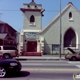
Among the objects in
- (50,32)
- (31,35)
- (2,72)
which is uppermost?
(50,32)

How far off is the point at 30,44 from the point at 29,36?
5.02ft

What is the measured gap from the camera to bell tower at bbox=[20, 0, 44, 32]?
34.8m

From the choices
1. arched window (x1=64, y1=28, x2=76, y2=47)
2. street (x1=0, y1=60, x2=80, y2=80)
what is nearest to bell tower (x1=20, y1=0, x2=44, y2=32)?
arched window (x1=64, y1=28, x2=76, y2=47)

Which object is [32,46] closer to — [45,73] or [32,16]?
[32,16]

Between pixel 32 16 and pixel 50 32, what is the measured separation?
4171mm

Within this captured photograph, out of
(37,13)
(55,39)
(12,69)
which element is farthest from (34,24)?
Result: (12,69)

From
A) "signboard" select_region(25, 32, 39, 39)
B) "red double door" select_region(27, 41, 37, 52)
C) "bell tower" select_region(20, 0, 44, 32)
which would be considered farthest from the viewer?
"red double door" select_region(27, 41, 37, 52)

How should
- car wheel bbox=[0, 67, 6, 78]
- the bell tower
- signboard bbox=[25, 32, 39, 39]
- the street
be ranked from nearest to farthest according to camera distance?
the street < car wheel bbox=[0, 67, 6, 78] < signboard bbox=[25, 32, 39, 39] < the bell tower

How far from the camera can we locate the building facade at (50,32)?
3469cm

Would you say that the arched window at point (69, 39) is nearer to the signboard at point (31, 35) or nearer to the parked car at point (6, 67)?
the signboard at point (31, 35)

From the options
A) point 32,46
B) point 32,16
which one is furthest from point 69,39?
point 32,16

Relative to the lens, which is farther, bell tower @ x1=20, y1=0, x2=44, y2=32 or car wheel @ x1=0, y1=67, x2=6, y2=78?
bell tower @ x1=20, y1=0, x2=44, y2=32

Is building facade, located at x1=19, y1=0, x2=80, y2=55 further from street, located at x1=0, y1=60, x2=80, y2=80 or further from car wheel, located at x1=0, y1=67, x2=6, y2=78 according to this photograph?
car wheel, located at x1=0, y1=67, x2=6, y2=78

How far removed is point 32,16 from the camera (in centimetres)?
3541
